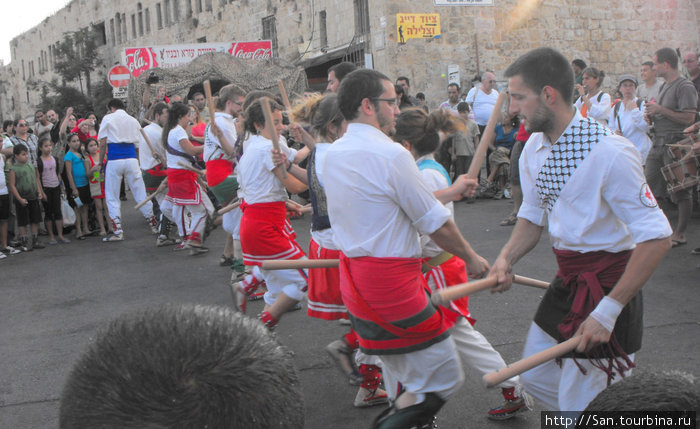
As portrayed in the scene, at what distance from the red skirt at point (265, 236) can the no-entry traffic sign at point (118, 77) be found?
1598 centimetres

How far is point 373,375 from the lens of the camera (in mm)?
4133

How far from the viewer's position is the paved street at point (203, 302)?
423 centimetres

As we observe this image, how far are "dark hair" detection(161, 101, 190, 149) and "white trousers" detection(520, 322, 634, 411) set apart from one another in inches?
274

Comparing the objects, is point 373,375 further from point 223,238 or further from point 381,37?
point 381,37

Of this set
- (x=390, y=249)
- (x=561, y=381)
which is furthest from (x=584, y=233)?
(x=390, y=249)

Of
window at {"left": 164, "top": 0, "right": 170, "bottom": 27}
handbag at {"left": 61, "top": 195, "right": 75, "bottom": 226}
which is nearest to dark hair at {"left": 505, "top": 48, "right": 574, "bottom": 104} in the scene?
handbag at {"left": 61, "top": 195, "right": 75, "bottom": 226}

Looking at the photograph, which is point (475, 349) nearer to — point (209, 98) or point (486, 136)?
point (486, 136)

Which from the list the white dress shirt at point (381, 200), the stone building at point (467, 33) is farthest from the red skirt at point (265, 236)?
the stone building at point (467, 33)

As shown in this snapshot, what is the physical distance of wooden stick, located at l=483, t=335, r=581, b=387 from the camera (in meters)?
2.22

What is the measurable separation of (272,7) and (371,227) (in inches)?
1014

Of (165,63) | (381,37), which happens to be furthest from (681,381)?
(165,63)

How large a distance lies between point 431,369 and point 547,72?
1308 millimetres

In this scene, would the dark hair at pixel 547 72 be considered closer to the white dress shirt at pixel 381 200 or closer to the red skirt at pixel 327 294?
the white dress shirt at pixel 381 200

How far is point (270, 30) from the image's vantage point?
27859 mm
